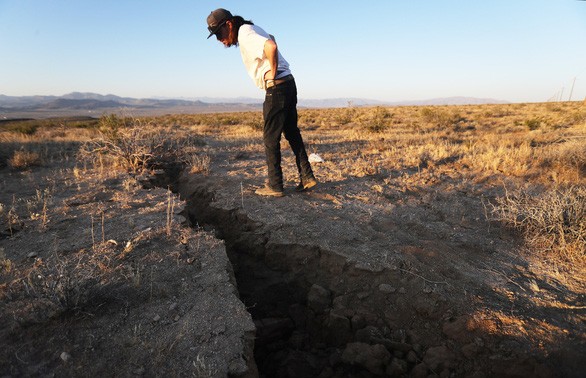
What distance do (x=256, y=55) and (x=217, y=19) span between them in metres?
0.50

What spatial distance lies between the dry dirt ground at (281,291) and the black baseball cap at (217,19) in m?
1.81

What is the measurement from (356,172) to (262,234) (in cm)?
218

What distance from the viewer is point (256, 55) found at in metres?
3.38

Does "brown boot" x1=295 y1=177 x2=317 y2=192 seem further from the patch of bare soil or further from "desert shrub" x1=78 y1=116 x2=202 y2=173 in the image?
"desert shrub" x1=78 y1=116 x2=202 y2=173

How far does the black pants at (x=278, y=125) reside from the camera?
11.6 feet

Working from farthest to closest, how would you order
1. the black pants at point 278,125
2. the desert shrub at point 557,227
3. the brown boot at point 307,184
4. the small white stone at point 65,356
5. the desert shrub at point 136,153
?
the desert shrub at point 136,153 < the brown boot at point 307,184 < the black pants at point 278,125 < the desert shrub at point 557,227 < the small white stone at point 65,356

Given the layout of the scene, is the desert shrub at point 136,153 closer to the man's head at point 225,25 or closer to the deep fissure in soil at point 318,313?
the man's head at point 225,25

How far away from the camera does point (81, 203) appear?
12.4 ft

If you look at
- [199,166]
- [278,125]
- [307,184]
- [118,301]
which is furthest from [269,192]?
[118,301]

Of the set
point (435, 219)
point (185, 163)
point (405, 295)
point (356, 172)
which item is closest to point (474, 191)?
point (435, 219)

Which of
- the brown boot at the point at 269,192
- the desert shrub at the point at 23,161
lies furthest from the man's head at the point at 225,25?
the desert shrub at the point at 23,161

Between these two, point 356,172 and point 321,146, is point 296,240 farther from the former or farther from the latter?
point 321,146

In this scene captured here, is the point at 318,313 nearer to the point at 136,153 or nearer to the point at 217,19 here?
the point at 217,19

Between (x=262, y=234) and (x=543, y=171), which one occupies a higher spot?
(x=543, y=171)
